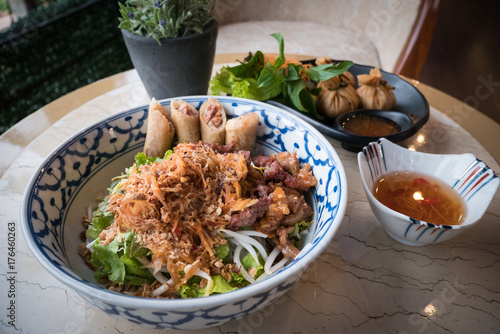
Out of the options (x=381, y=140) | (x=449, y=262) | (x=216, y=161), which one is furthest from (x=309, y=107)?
(x=449, y=262)

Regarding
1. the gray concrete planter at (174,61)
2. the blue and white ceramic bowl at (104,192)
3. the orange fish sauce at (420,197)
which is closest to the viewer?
the blue and white ceramic bowl at (104,192)

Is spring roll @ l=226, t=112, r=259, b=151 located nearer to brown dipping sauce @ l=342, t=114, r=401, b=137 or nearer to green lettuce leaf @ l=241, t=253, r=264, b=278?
green lettuce leaf @ l=241, t=253, r=264, b=278

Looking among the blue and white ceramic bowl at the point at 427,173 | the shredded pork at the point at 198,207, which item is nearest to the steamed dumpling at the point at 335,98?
the blue and white ceramic bowl at the point at 427,173

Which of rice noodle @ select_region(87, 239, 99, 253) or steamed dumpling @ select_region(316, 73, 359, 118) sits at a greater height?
steamed dumpling @ select_region(316, 73, 359, 118)

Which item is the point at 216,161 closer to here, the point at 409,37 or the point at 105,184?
the point at 105,184

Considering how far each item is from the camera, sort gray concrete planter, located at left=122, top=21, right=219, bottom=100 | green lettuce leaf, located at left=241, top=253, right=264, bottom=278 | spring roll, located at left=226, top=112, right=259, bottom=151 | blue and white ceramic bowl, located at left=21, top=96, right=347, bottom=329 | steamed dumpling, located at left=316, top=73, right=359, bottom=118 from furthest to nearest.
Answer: steamed dumpling, located at left=316, top=73, right=359, bottom=118 → gray concrete planter, located at left=122, top=21, right=219, bottom=100 → spring roll, located at left=226, top=112, right=259, bottom=151 → green lettuce leaf, located at left=241, top=253, right=264, bottom=278 → blue and white ceramic bowl, located at left=21, top=96, right=347, bottom=329

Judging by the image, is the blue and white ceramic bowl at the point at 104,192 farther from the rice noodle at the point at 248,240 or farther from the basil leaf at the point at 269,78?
the basil leaf at the point at 269,78

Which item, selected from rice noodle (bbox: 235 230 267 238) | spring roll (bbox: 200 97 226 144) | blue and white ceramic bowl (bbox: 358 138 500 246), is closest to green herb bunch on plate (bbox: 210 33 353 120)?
spring roll (bbox: 200 97 226 144)
